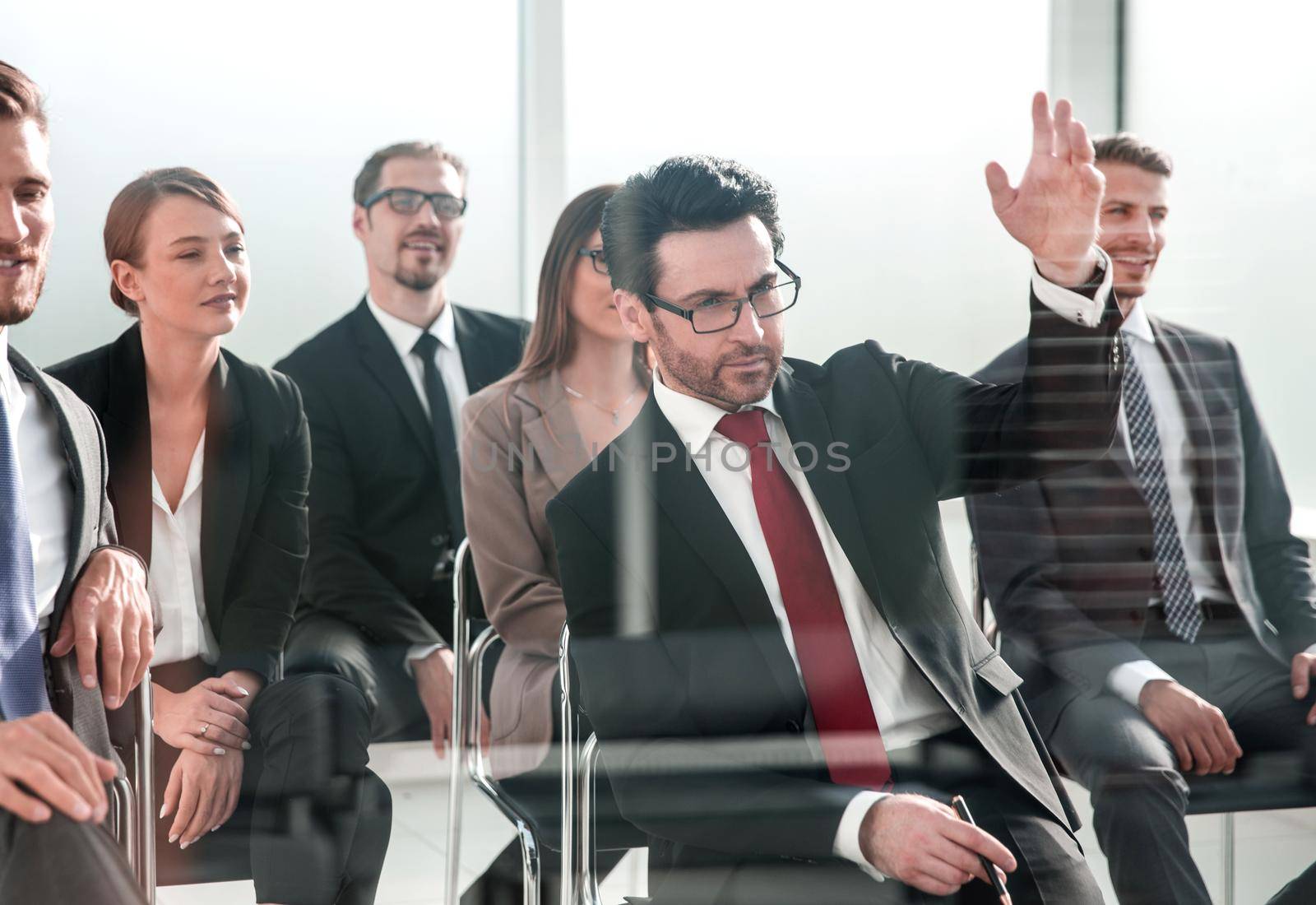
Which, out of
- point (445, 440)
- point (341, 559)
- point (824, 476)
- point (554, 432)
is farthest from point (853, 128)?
point (341, 559)

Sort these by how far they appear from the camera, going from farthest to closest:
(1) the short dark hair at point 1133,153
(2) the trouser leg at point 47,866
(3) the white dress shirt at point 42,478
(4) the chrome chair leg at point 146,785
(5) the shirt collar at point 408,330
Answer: (1) the short dark hair at point 1133,153 → (5) the shirt collar at point 408,330 → (4) the chrome chair leg at point 146,785 → (3) the white dress shirt at point 42,478 → (2) the trouser leg at point 47,866

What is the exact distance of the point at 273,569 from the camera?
1935 mm

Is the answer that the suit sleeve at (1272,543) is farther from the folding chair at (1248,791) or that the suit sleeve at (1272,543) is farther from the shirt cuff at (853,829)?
the shirt cuff at (853,829)

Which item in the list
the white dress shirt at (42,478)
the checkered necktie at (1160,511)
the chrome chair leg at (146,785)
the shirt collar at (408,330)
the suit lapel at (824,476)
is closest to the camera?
the white dress shirt at (42,478)

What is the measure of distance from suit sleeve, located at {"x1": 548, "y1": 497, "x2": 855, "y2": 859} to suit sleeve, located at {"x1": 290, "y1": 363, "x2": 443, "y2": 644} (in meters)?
0.29

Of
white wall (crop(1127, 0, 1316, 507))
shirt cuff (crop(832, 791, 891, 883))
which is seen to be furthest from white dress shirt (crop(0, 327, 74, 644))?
white wall (crop(1127, 0, 1316, 507))

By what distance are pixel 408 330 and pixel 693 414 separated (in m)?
0.48

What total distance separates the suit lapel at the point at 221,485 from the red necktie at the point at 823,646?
79 cm

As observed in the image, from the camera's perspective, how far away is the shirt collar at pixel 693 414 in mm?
1909

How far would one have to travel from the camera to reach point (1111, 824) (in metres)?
2.22

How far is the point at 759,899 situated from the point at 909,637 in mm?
445

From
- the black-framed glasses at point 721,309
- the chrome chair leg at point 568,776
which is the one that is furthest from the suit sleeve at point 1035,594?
the chrome chair leg at point 568,776

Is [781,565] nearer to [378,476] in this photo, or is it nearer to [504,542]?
[504,542]

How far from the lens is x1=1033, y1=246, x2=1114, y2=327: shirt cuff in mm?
1804
